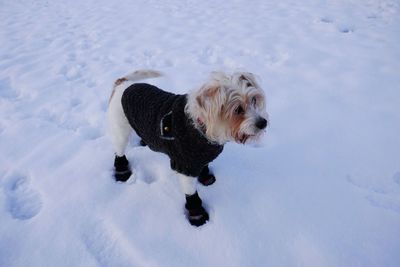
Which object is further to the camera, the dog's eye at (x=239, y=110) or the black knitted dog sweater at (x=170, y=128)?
the black knitted dog sweater at (x=170, y=128)

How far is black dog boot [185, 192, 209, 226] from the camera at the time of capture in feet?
8.32

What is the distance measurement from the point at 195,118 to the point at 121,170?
1.18 meters

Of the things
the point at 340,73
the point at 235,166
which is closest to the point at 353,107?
the point at 340,73

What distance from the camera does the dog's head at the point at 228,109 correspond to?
2.10 m

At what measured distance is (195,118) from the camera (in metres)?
2.21

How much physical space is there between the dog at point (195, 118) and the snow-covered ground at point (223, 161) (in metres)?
0.43

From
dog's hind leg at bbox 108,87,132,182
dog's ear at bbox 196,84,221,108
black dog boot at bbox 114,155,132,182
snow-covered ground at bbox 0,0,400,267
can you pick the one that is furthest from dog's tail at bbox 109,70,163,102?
dog's ear at bbox 196,84,221,108

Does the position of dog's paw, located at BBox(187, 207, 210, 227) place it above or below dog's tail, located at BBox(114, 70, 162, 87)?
below

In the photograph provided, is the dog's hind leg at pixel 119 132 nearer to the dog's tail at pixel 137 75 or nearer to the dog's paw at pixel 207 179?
the dog's tail at pixel 137 75

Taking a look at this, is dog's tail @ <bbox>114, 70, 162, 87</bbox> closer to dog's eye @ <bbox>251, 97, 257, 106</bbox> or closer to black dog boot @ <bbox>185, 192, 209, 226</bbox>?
dog's eye @ <bbox>251, 97, 257, 106</bbox>

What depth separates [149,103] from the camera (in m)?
2.52

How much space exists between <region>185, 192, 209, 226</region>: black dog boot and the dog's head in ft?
2.01

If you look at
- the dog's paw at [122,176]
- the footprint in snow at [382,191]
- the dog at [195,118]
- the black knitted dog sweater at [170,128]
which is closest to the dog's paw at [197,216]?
the dog at [195,118]

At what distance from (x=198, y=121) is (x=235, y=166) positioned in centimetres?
103
